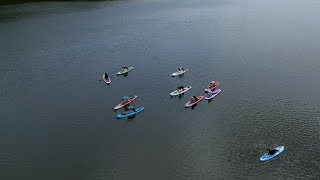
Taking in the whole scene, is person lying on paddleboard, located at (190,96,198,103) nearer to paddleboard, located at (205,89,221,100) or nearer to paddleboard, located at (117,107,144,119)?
paddleboard, located at (205,89,221,100)

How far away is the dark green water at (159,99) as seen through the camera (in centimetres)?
3825

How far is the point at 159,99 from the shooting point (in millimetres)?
53250

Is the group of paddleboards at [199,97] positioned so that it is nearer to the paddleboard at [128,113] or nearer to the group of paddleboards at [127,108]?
the group of paddleboards at [127,108]

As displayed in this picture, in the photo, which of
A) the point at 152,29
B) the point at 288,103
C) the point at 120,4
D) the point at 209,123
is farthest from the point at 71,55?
the point at 120,4

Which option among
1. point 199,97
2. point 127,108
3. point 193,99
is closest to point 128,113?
point 127,108

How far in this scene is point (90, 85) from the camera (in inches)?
2304

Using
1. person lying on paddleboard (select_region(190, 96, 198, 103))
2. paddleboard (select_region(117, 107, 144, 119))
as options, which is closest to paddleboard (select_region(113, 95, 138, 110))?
paddleboard (select_region(117, 107, 144, 119))

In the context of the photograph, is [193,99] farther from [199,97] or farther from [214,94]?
[214,94]

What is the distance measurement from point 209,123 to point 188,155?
8.29 metres

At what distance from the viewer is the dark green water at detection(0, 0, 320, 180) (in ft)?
125

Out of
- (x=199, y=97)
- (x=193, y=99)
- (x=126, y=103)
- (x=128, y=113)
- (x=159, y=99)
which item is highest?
(x=193, y=99)

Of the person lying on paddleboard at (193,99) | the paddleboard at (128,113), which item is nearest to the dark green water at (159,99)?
the paddleboard at (128,113)

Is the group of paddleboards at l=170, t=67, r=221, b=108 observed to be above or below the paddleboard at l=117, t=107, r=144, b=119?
above

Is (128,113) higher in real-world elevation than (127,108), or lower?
lower
